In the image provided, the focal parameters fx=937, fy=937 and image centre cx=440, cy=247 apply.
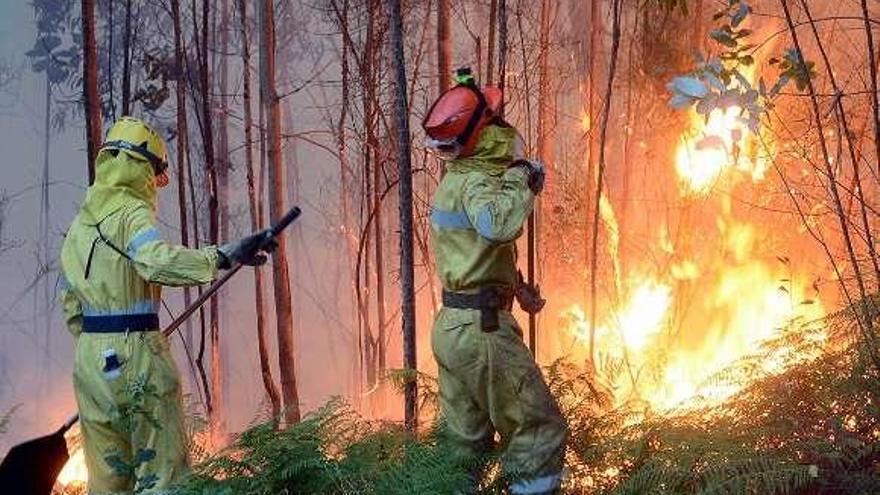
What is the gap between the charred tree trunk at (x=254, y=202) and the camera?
583cm

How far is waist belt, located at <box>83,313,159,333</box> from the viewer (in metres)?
3.91

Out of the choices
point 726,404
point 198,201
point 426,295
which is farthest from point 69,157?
point 726,404

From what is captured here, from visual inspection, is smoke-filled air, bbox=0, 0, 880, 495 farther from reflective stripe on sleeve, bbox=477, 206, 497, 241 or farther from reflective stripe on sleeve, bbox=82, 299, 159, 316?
reflective stripe on sleeve, bbox=477, 206, 497, 241

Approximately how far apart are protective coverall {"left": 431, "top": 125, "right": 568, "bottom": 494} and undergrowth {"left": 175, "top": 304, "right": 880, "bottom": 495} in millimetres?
162

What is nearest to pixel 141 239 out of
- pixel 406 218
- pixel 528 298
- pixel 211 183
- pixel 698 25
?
pixel 406 218

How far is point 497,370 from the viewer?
145 inches

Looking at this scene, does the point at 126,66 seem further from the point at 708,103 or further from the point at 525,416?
the point at 708,103

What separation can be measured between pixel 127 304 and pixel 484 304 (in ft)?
4.92

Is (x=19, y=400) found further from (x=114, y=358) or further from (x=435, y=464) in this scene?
(x=435, y=464)

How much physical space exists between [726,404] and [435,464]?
1319mm

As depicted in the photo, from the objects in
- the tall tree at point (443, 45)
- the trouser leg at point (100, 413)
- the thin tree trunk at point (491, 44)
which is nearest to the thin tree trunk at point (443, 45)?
the tall tree at point (443, 45)

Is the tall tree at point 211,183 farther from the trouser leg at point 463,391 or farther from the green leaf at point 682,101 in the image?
the green leaf at point 682,101

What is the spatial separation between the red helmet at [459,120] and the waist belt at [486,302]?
22.2 inches

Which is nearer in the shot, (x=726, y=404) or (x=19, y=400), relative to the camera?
(x=726, y=404)
